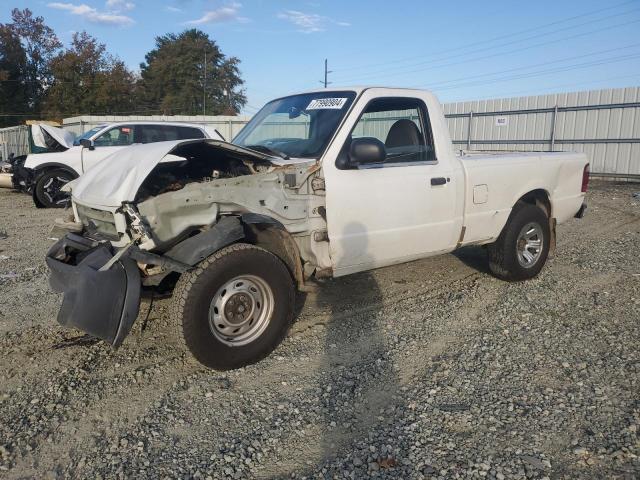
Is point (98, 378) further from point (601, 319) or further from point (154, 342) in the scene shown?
point (601, 319)

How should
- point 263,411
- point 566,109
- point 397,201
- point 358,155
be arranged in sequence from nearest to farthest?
point 263,411 → point 358,155 → point 397,201 → point 566,109

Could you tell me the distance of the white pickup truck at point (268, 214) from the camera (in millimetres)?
3451

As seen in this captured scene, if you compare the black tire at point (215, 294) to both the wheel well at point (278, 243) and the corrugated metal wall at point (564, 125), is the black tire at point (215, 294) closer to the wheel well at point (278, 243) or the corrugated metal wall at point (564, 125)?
the wheel well at point (278, 243)

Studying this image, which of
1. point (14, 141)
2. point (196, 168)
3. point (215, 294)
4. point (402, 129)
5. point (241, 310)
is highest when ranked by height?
point (402, 129)

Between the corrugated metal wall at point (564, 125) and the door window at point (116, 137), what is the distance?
12508 millimetres

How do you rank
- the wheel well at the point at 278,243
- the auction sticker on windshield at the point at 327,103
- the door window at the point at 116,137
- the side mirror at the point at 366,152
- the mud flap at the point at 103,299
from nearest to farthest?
the mud flap at the point at 103,299 → the wheel well at the point at 278,243 → the side mirror at the point at 366,152 → the auction sticker on windshield at the point at 327,103 → the door window at the point at 116,137

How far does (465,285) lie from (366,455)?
11.1ft

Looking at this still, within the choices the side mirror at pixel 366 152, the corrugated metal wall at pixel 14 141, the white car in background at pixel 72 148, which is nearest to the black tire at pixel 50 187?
the white car in background at pixel 72 148

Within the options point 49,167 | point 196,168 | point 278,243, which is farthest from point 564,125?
point 278,243

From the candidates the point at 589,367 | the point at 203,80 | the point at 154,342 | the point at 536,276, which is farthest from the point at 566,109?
the point at 203,80

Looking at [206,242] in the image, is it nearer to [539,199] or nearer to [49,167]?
[539,199]

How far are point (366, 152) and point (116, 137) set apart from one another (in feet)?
32.3

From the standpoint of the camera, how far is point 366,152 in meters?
4.05

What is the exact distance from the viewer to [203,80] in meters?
59.3
